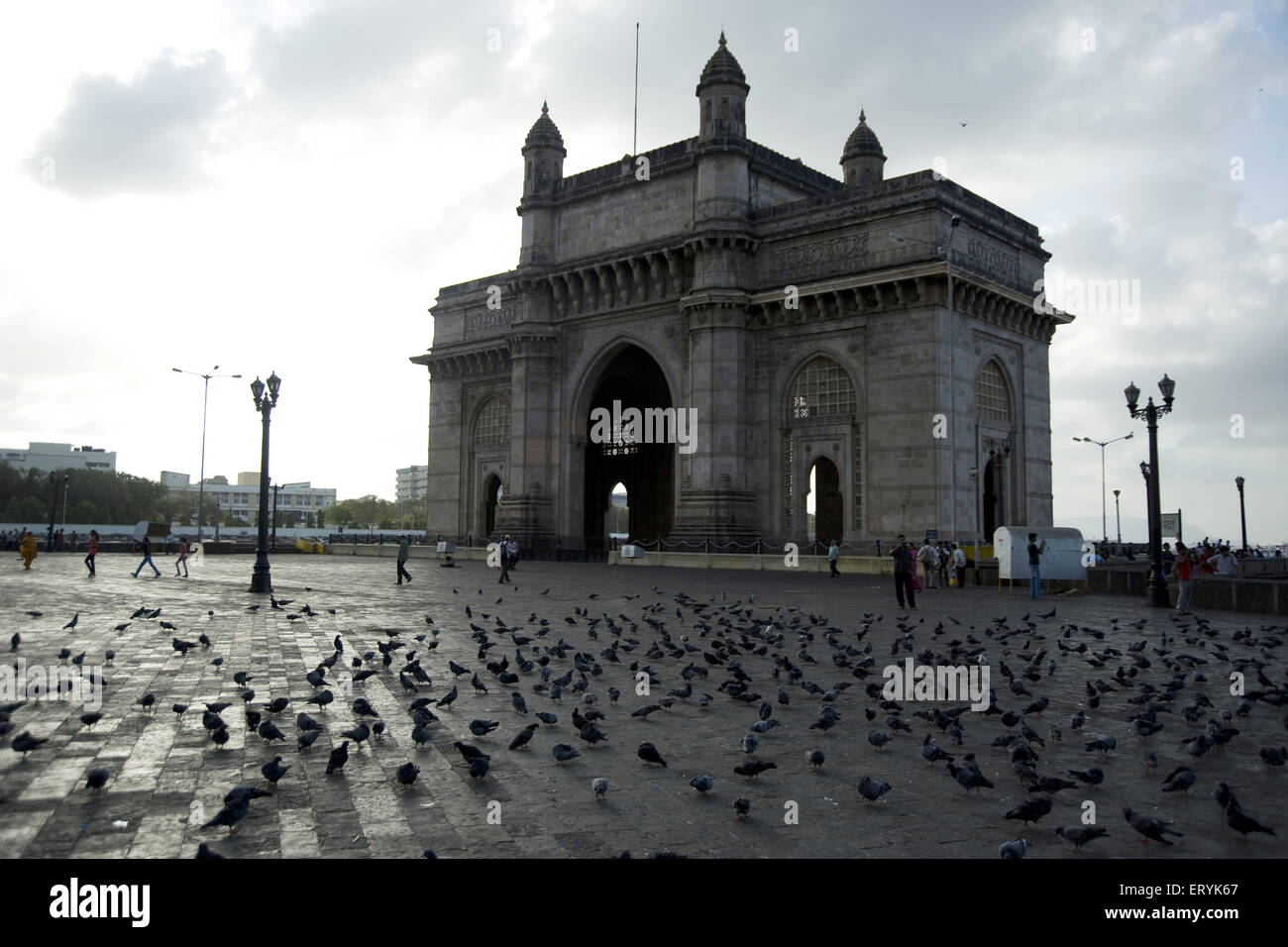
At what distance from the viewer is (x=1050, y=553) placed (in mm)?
22312

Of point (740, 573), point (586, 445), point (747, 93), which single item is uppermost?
point (747, 93)

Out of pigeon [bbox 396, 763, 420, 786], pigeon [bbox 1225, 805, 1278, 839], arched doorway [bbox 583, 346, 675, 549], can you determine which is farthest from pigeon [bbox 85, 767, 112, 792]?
arched doorway [bbox 583, 346, 675, 549]

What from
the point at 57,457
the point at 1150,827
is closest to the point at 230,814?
the point at 1150,827

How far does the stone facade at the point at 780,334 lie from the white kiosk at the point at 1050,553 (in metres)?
5.23

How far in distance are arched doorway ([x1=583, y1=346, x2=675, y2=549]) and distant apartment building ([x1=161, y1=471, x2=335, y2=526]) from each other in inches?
4288

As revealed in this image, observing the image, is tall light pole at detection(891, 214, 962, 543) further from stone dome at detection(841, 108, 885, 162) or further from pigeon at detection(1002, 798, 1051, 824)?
pigeon at detection(1002, 798, 1051, 824)

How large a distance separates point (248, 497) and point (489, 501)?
417 feet

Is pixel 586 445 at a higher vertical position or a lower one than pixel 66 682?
higher

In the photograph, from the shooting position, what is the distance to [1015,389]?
106ft

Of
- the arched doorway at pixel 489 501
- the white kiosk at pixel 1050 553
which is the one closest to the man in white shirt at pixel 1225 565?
the white kiosk at pixel 1050 553

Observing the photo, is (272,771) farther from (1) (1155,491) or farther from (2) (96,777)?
(1) (1155,491)
